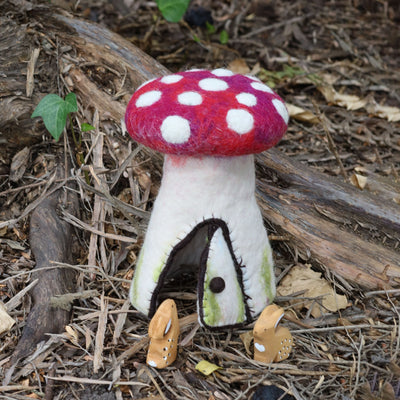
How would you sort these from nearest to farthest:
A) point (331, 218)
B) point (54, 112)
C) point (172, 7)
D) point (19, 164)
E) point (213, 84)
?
point (213, 84) → point (54, 112) → point (331, 218) → point (19, 164) → point (172, 7)

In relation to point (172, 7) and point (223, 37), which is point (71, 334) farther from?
point (223, 37)

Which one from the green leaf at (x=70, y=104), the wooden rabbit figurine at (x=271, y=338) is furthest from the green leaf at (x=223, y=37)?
the wooden rabbit figurine at (x=271, y=338)

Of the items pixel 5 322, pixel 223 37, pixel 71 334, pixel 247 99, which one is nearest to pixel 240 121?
pixel 247 99

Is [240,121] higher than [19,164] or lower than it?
higher

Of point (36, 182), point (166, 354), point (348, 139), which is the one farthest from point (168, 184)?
point (348, 139)

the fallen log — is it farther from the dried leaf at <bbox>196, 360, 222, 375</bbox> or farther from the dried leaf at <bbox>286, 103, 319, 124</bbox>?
the dried leaf at <bbox>286, 103, 319, 124</bbox>

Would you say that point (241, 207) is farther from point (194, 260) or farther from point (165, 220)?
point (194, 260)

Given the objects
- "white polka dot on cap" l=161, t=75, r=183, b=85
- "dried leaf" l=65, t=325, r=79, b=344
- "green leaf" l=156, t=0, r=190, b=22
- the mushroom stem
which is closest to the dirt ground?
"dried leaf" l=65, t=325, r=79, b=344
